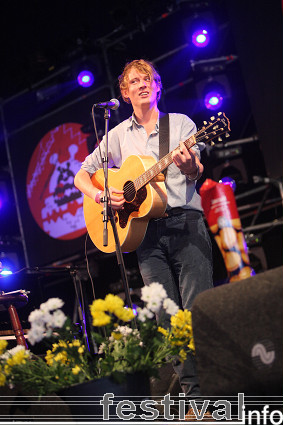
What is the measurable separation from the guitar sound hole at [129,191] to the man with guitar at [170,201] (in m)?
0.02

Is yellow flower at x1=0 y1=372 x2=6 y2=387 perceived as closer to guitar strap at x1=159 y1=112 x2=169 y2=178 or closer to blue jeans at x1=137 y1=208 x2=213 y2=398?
blue jeans at x1=137 y1=208 x2=213 y2=398

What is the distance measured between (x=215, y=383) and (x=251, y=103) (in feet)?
15.1

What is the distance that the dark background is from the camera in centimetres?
573

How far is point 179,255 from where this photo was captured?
3164 mm

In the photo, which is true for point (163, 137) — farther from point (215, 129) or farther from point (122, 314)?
point (122, 314)

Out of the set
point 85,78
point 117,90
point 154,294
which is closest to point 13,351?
point 154,294

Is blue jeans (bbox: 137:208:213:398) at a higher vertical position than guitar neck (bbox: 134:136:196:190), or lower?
lower

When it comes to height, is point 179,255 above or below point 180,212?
below

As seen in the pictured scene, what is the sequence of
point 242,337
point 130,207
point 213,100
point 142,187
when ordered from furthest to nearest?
point 213,100, point 130,207, point 142,187, point 242,337

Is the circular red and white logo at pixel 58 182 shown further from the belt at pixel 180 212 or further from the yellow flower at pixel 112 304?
the yellow flower at pixel 112 304

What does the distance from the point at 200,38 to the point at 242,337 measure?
5.42m

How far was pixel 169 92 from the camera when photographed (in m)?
6.88

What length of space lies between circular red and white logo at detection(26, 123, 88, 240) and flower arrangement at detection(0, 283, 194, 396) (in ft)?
16.7

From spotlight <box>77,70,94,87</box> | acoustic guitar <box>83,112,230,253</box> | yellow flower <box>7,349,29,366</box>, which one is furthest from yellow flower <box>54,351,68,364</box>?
spotlight <box>77,70,94,87</box>
